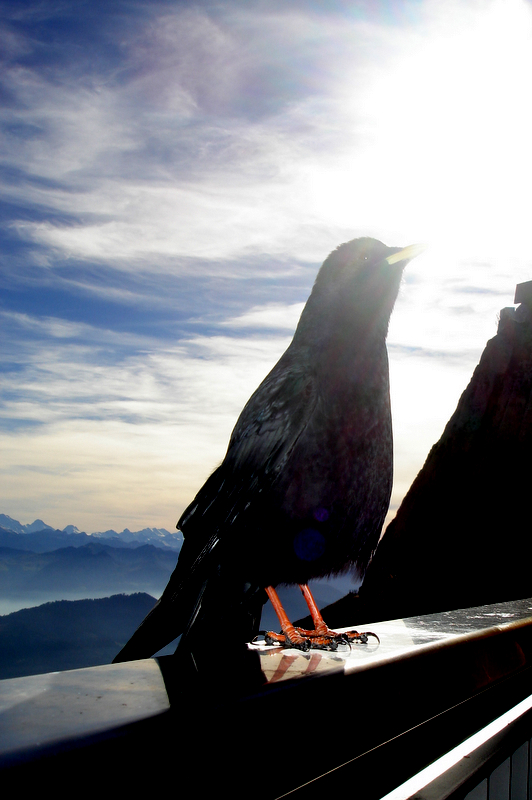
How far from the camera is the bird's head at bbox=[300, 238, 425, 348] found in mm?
3598

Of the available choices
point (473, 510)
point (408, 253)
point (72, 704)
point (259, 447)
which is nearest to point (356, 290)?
point (408, 253)

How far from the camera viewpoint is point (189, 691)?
944mm

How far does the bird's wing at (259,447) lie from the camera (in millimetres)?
3107

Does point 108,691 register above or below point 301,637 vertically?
above

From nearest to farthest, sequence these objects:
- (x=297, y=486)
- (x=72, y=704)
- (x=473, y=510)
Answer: (x=72, y=704) < (x=297, y=486) < (x=473, y=510)

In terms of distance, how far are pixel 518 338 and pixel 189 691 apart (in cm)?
2883

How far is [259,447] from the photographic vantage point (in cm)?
323

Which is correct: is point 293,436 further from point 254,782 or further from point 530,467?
point 530,467

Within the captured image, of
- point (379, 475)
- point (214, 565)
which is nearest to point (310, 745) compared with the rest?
point (214, 565)

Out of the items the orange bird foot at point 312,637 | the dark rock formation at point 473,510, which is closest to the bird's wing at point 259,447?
the orange bird foot at point 312,637

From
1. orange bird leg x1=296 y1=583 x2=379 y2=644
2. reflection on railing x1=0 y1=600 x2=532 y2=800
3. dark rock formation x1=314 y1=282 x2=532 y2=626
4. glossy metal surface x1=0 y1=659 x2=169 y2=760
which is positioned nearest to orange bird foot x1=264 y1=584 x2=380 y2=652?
orange bird leg x1=296 y1=583 x2=379 y2=644

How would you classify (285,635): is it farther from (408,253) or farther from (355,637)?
(408,253)

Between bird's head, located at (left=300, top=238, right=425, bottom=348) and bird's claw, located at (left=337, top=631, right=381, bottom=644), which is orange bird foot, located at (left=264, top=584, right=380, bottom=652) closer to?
bird's claw, located at (left=337, top=631, right=381, bottom=644)

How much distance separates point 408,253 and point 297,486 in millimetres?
1941
